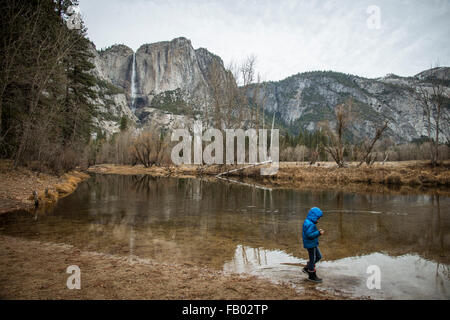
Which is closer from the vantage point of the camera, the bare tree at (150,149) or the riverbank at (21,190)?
the riverbank at (21,190)

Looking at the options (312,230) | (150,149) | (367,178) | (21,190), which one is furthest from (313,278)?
(150,149)

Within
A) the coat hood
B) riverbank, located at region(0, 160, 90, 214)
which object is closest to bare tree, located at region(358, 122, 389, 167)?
the coat hood

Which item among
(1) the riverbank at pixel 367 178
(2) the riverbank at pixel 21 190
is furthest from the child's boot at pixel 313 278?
(1) the riverbank at pixel 367 178

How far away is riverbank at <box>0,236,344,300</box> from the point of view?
4238mm

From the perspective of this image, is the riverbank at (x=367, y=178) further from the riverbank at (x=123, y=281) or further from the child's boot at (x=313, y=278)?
the riverbank at (x=123, y=281)

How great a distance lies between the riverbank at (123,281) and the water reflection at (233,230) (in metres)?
0.74

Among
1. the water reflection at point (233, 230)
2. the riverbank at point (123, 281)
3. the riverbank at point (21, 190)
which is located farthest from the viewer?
the riverbank at point (21, 190)

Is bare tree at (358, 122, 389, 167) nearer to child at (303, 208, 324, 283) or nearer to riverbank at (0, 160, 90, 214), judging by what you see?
child at (303, 208, 324, 283)

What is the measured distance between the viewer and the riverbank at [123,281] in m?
4.24

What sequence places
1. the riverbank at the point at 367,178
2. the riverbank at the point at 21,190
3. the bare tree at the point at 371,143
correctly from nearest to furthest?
the riverbank at the point at 21,190
the riverbank at the point at 367,178
the bare tree at the point at 371,143

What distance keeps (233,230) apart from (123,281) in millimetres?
5505

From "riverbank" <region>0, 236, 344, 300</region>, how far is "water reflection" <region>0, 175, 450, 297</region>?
2.42 feet
